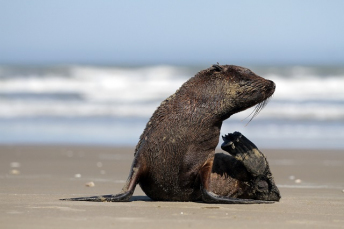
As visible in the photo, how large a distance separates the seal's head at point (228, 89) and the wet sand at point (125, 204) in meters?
1.06

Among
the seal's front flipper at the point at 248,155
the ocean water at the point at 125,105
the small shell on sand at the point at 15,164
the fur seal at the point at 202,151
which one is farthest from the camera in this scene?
the ocean water at the point at 125,105

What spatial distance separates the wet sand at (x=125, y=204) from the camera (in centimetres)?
598

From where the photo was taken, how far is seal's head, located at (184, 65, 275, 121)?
7.70 meters

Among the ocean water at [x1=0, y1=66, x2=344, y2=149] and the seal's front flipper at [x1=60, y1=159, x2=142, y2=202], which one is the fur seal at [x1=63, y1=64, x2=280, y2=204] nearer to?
→ the seal's front flipper at [x1=60, y1=159, x2=142, y2=202]

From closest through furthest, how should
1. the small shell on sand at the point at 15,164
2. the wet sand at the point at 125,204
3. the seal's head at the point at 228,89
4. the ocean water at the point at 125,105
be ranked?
the wet sand at the point at 125,204
the seal's head at the point at 228,89
the small shell on sand at the point at 15,164
the ocean water at the point at 125,105

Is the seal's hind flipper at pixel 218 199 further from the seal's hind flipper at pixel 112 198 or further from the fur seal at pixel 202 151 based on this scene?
the seal's hind flipper at pixel 112 198

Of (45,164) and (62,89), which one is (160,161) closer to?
(45,164)

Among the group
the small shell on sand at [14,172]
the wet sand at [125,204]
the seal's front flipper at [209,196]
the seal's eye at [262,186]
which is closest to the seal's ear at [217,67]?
the seal's front flipper at [209,196]

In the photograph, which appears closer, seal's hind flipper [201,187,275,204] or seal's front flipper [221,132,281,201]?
seal's hind flipper [201,187,275,204]

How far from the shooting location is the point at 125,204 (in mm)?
7203

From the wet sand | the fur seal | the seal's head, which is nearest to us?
the wet sand

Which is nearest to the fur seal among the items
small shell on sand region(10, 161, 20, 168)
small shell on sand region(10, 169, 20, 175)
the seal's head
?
the seal's head

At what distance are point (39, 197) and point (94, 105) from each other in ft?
62.5

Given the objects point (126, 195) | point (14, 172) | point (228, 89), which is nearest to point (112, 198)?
point (126, 195)
